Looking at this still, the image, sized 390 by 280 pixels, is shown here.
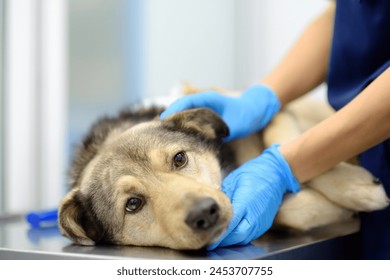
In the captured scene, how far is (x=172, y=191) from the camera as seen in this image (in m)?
1.38

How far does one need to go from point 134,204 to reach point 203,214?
34 cm

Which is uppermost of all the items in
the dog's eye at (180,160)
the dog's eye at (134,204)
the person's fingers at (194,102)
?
the person's fingers at (194,102)

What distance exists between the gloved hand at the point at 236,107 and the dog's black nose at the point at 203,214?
685mm

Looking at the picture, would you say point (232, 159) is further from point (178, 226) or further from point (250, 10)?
point (250, 10)

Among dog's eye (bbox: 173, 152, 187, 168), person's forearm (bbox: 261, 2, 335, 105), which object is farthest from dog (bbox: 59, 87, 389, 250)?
person's forearm (bbox: 261, 2, 335, 105)

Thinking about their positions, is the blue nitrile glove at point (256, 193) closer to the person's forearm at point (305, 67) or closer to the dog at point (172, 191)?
the dog at point (172, 191)

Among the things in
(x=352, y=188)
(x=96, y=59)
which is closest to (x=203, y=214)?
(x=352, y=188)

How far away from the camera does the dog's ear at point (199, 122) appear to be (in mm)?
1758

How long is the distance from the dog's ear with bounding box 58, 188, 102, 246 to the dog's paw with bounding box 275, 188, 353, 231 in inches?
26.9

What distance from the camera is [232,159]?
6.44 feet

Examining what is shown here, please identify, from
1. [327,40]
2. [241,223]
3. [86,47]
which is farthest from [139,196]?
[86,47]

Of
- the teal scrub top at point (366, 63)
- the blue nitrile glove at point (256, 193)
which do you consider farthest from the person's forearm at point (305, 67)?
the blue nitrile glove at point (256, 193)

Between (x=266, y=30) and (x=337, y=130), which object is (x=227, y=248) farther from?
(x=266, y=30)

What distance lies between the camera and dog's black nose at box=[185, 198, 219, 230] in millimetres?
1239
